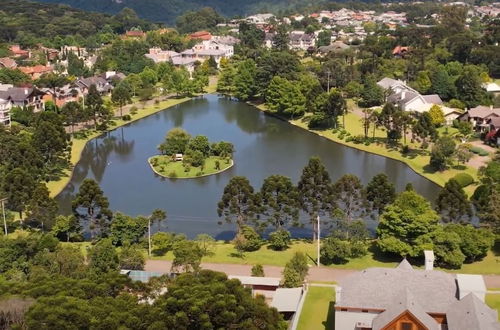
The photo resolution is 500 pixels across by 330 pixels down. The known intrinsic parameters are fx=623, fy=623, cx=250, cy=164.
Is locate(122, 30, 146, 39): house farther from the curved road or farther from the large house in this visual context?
the curved road

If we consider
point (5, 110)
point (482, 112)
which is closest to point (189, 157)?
point (5, 110)

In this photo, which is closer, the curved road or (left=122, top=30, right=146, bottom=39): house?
the curved road

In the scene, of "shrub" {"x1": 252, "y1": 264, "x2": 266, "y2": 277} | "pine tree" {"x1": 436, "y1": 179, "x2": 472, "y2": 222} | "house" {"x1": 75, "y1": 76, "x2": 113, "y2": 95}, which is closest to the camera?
"shrub" {"x1": 252, "y1": 264, "x2": 266, "y2": 277}

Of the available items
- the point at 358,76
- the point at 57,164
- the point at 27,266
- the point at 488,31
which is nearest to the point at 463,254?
the point at 27,266

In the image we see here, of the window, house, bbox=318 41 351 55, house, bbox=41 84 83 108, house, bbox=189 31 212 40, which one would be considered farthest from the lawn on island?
house, bbox=189 31 212 40

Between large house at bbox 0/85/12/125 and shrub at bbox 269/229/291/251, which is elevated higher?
large house at bbox 0/85/12/125

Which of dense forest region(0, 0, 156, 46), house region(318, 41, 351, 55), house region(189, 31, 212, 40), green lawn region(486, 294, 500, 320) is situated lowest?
green lawn region(486, 294, 500, 320)

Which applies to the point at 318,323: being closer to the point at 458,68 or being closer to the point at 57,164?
the point at 57,164

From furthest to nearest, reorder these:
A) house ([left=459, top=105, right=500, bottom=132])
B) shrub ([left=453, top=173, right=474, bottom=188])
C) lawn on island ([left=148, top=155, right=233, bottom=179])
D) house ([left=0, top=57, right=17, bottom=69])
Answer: house ([left=0, top=57, right=17, bottom=69]), house ([left=459, top=105, right=500, bottom=132]), lawn on island ([left=148, top=155, right=233, bottom=179]), shrub ([left=453, top=173, right=474, bottom=188])
